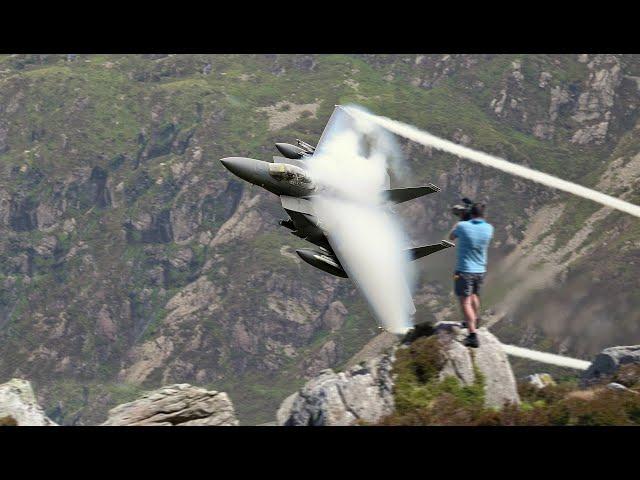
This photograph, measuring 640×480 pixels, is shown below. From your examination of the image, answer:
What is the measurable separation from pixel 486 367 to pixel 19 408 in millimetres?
12629

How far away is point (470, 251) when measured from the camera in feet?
88.6

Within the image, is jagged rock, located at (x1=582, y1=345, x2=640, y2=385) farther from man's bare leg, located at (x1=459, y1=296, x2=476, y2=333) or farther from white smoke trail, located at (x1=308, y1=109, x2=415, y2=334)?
white smoke trail, located at (x1=308, y1=109, x2=415, y2=334)

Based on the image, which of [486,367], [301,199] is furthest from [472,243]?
[301,199]

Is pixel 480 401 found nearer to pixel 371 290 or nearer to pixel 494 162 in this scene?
pixel 371 290

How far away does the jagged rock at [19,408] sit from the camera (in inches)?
1043

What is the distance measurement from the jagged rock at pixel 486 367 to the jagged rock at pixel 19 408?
1093cm

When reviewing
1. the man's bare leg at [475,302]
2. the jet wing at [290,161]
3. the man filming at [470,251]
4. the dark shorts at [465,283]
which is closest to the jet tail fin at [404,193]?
the jet wing at [290,161]

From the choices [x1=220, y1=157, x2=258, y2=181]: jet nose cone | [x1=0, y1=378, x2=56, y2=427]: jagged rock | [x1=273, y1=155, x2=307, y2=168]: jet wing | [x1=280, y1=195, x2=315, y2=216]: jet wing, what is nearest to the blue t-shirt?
[x1=0, y1=378, x2=56, y2=427]: jagged rock

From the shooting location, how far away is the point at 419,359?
29375 mm

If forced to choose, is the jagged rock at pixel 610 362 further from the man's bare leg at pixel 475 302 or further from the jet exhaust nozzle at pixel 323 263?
the jet exhaust nozzle at pixel 323 263

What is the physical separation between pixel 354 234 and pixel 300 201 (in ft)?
9.59
